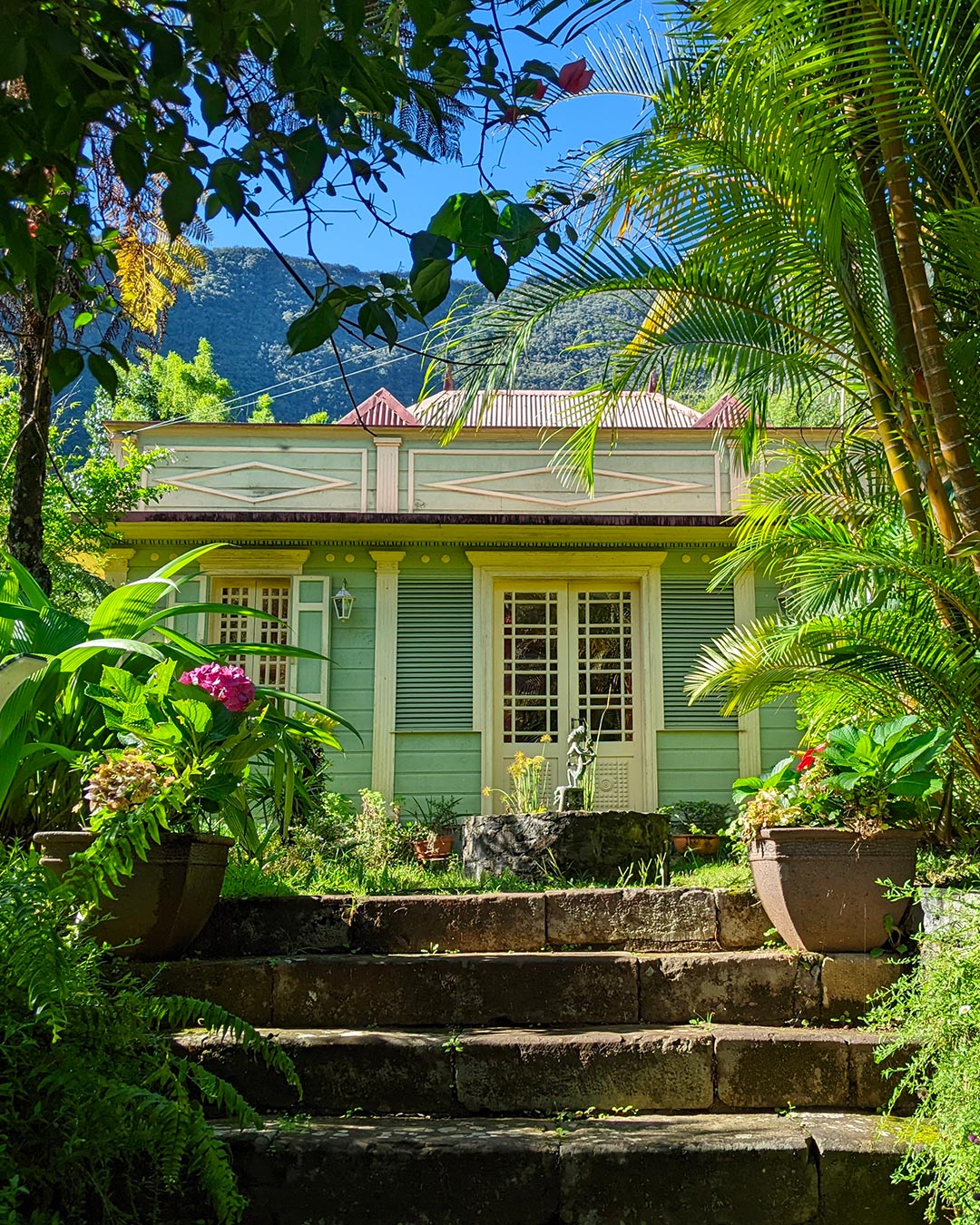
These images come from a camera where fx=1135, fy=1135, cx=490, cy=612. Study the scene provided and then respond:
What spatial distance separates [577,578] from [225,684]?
6.43 m

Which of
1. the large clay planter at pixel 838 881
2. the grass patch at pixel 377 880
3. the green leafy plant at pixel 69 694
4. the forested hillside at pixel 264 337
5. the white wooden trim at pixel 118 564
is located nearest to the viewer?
the large clay planter at pixel 838 881

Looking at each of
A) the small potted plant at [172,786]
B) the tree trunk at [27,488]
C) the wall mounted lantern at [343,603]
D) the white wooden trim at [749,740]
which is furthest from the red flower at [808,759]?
the wall mounted lantern at [343,603]

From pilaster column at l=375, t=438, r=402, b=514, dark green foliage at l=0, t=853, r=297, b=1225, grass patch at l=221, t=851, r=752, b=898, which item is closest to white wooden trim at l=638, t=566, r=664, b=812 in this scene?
pilaster column at l=375, t=438, r=402, b=514

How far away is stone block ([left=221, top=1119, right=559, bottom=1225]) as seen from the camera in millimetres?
2791

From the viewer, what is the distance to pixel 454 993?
3.74 m

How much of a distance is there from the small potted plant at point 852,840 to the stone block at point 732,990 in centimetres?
15

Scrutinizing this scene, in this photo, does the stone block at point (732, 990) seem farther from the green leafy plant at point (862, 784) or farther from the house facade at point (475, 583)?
the house facade at point (475, 583)

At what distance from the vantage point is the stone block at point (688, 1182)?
9.17 ft

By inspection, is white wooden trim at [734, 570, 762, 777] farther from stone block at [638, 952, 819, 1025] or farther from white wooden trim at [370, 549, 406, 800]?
stone block at [638, 952, 819, 1025]

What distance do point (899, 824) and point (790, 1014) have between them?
0.72m

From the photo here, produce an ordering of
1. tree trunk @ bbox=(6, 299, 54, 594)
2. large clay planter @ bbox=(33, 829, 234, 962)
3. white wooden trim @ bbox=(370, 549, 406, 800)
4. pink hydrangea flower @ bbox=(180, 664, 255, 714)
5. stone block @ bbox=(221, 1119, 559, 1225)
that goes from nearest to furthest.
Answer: stone block @ bbox=(221, 1119, 559, 1225)
large clay planter @ bbox=(33, 829, 234, 962)
pink hydrangea flower @ bbox=(180, 664, 255, 714)
tree trunk @ bbox=(6, 299, 54, 594)
white wooden trim @ bbox=(370, 549, 406, 800)

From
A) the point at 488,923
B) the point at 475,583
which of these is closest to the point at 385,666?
the point at 475,583

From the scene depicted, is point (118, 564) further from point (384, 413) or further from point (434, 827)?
point (384, 413)

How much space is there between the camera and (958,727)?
388 cm
